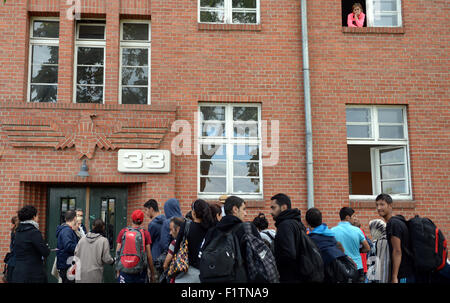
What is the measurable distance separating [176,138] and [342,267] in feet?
17.1

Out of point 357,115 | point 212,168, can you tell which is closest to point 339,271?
point 212,168

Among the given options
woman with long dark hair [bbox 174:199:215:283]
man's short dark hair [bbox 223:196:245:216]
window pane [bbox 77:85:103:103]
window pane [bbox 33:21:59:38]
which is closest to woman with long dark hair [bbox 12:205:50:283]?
woman with long dark hair [bbox 174:199:215:283]

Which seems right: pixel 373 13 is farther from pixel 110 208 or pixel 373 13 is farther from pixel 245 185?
pixel 110 208

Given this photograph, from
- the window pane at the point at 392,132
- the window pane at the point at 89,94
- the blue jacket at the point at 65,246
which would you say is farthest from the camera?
the window pane at the point at 392,132

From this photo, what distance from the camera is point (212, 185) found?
33.2ft

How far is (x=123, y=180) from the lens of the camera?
963 centimetres

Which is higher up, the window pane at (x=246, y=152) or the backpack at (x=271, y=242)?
the window pane at (x=246, y=152)

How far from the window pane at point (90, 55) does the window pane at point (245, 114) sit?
10.3ft

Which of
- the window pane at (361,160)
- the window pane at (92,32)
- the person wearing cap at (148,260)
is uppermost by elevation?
the window pane at (92,32)

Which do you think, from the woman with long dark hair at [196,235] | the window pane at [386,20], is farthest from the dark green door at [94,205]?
the window pane at [386,20]

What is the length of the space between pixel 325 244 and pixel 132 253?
2791 millimetres

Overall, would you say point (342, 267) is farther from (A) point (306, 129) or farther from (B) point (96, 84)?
(B) point (96, 84)

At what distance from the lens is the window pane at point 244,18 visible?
10.8 meters

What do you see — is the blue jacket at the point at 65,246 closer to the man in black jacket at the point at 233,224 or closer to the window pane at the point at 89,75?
the man in black jacket at the point at 233,224
